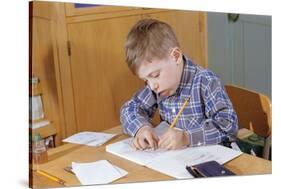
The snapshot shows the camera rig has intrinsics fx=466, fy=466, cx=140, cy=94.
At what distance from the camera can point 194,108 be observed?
4.41 feet

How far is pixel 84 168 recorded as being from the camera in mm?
1227

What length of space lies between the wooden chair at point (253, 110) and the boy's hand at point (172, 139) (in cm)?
19

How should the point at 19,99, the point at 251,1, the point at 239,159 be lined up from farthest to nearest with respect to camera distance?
the point at 251,1 → the point at 239,159 → the point at 19,99

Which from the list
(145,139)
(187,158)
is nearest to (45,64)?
(145,139)

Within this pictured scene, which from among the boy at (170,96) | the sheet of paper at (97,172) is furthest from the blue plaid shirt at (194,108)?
the sheet of paper at (97,172)

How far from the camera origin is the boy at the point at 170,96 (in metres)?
1.28

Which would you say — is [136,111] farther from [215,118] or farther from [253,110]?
A: [253,110]

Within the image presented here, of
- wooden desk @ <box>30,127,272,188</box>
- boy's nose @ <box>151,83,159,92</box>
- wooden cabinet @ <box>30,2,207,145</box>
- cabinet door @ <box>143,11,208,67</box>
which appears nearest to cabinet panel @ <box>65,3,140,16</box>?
wooden cabinet @ <box>30,2,207,145</box>

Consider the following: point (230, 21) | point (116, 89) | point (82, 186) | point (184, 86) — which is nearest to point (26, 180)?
point (82, 186)

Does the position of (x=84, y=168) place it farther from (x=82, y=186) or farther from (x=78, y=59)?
(x=78, y=59)

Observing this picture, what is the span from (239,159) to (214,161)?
0.23 ft

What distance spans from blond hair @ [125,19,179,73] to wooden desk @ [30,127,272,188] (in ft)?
0.69

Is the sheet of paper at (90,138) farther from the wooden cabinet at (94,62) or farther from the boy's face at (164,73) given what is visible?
the boy's face at (164,73)

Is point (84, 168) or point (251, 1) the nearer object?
point (84, 168)
